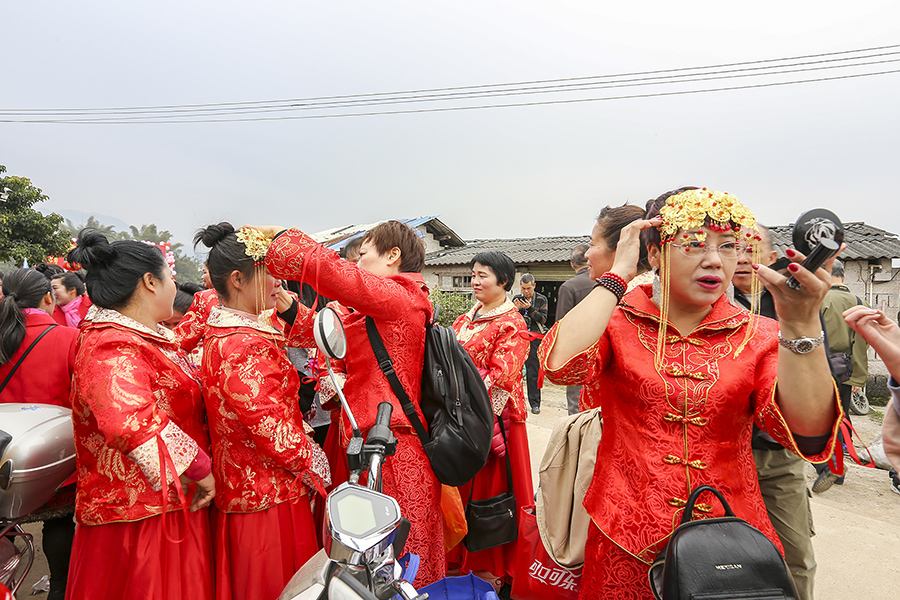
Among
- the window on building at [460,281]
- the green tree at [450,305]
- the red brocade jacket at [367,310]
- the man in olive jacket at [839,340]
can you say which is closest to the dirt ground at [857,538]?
the man in olive jacket at [839,340]

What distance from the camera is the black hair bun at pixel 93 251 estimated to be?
207cm

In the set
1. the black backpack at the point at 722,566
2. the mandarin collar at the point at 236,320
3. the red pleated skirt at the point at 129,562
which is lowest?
the red pleated skirt at the point at 129,562

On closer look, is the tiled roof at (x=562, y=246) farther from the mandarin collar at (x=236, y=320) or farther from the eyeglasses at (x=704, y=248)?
the mandarin collar at (x=236, y=320)

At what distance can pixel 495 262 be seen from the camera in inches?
147

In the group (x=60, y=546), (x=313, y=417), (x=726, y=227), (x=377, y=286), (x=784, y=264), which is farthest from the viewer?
(x=313, y=417)

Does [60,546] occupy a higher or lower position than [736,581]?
lower

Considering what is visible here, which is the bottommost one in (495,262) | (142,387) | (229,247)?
(142,387)

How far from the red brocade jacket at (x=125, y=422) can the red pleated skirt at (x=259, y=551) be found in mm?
267

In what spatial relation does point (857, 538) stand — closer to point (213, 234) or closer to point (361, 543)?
point (361, 543)

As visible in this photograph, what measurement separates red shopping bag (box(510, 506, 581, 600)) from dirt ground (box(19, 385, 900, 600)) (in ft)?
7.02

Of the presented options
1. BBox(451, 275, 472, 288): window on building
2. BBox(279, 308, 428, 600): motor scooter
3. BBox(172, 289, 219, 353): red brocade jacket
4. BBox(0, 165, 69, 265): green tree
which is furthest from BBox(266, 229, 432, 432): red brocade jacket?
BBox(0, 165, 69, 265): green tree

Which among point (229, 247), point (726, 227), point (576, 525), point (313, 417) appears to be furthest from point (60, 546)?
point (726, 227)

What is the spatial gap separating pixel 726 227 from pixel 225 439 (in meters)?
2.07

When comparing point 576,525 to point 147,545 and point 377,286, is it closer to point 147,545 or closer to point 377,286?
point 377,286
